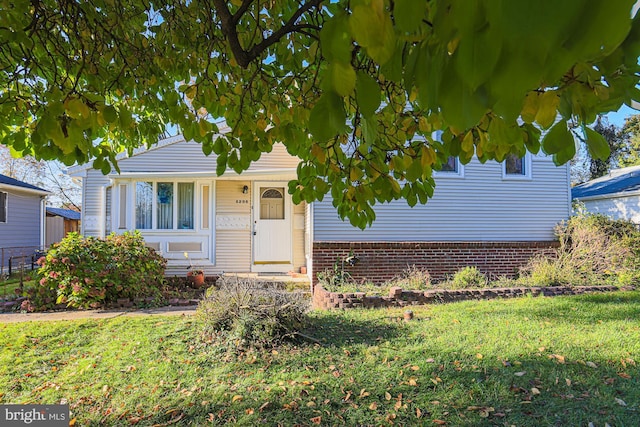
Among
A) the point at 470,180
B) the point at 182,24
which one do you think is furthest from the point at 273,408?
the point at 470,180

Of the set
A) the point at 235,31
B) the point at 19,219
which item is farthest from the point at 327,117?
the point at 19,219

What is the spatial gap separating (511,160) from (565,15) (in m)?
10.1

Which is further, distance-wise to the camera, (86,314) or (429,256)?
(429,256)

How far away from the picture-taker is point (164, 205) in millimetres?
9453

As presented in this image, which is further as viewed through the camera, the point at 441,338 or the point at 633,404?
the point at 441,338

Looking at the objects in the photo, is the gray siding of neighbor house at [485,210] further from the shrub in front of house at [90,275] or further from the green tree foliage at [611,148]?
the green tree foliage at [611,148]

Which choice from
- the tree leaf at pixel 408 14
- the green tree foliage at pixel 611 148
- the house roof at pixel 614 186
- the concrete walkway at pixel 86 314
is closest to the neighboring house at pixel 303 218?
the concrete walkway at pixel 86 314

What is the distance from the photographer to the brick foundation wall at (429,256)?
8.27m

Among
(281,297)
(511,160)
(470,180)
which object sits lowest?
(281,297)

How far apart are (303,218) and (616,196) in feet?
41.1

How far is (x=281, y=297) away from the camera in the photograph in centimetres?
484

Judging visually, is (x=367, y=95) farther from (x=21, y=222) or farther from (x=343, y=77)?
(x=21, y=222)

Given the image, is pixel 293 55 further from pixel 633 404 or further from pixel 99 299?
pixel 99 299

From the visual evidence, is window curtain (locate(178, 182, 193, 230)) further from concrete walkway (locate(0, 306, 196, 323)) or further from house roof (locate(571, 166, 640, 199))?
house roof (locate(571, 166, 640, 199))
